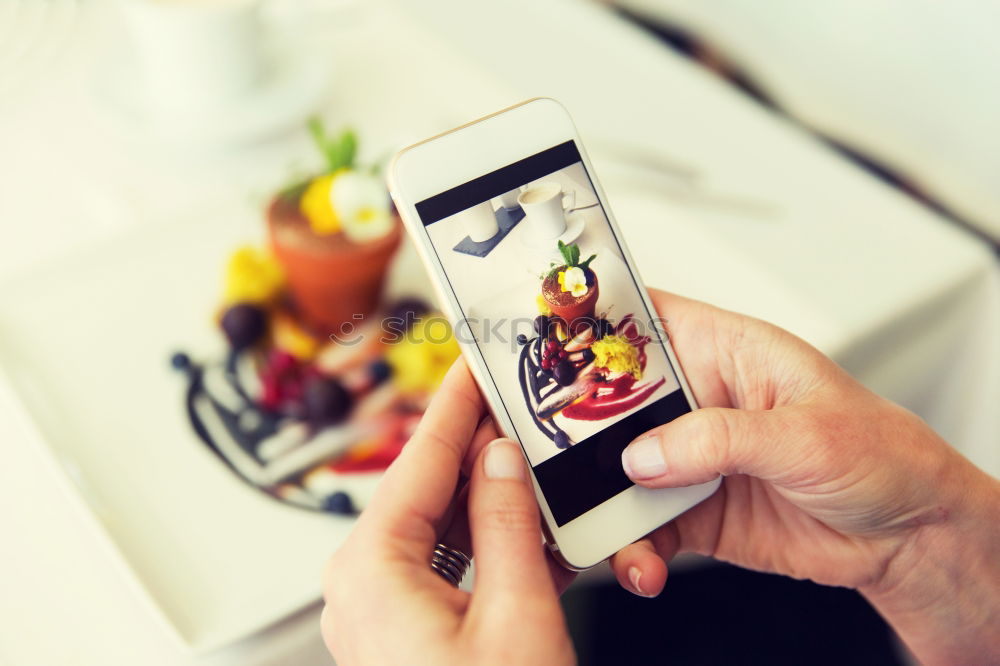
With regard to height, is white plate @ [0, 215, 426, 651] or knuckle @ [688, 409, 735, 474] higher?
white plate @ [0, 215, 426, 651]

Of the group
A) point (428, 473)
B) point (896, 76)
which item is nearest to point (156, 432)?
point (428, 473)

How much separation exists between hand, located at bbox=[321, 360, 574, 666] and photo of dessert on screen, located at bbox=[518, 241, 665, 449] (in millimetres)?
42

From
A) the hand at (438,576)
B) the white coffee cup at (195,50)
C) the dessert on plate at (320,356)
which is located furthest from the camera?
the white coffee cup at (195,50)

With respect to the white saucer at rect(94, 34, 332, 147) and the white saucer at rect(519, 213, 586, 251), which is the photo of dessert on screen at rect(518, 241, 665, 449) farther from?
the white saucer at rect(94, 34, 332, 147)

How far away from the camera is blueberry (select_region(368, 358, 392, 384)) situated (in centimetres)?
63

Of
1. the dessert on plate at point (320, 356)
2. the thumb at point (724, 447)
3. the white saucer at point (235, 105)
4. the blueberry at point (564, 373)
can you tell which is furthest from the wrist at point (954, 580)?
the white saucer at point (235, 105)

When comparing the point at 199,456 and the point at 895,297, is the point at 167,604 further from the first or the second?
the point at 895,297

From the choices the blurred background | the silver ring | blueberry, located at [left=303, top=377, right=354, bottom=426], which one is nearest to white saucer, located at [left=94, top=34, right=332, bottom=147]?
the blurred background

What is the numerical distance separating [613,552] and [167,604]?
0.89ft

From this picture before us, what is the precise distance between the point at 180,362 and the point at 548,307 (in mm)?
331

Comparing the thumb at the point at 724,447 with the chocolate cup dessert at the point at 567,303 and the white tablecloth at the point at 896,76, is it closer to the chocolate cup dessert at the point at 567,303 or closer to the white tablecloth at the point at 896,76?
the chocolate cup dessert at the point at 567,303

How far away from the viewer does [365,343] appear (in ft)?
2.19

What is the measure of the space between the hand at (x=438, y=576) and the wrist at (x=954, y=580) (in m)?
0.26

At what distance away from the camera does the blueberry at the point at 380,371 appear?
2.06ft
